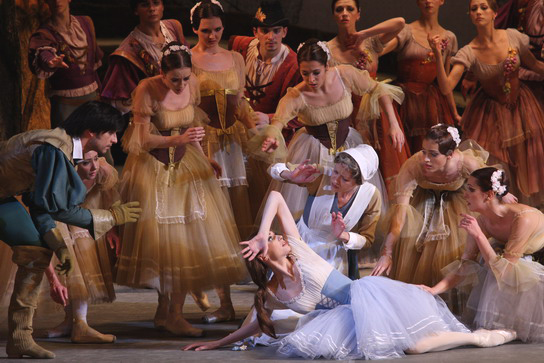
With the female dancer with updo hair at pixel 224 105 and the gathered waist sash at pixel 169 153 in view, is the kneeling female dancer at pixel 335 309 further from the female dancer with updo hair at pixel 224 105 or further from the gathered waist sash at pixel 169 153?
the female dancer with updo hair at pixel 224 105

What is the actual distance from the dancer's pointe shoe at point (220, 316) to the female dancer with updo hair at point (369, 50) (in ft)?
4.28

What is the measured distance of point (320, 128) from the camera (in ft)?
17.3

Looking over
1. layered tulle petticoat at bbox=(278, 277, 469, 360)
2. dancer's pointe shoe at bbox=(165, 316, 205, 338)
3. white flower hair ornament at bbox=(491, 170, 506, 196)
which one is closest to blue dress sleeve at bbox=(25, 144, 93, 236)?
dancer's pointe shoe at bbox=(165, 316, 205, 338)

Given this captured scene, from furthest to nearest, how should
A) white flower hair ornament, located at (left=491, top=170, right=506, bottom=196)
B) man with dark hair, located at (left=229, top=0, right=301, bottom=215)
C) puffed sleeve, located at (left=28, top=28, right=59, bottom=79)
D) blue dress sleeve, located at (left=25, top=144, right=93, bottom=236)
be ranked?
man with dark hair, located at (left=229, top=0, right=301, bottom=215) < puffed sleeve, located at (left=28, top=28, right=59, bottom=79) < white flower hair ornament, located at (left=491, top=170, right=506, bottom=196) < blue dress sleeve, located at (left=25, top=144, right=93, bottom=236)

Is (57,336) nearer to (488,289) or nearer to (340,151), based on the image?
(340,151)

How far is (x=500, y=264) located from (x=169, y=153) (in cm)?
160

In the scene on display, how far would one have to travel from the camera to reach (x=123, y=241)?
195 inches

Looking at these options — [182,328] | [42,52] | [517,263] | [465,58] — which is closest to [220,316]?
[182,328]

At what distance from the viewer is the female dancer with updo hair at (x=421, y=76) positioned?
6266mm

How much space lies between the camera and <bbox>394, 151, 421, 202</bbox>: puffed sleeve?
5008mm

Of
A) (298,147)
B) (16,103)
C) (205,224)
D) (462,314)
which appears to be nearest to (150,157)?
(205,224)

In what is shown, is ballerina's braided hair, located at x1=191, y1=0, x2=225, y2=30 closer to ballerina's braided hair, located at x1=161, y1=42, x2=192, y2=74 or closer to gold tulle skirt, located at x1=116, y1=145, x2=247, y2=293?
ballerina's braided hair, located at x1=161, y1=42, x2=192, y2=74

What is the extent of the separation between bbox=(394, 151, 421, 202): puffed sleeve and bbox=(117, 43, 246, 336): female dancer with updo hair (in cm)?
80

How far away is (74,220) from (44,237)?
143mm
